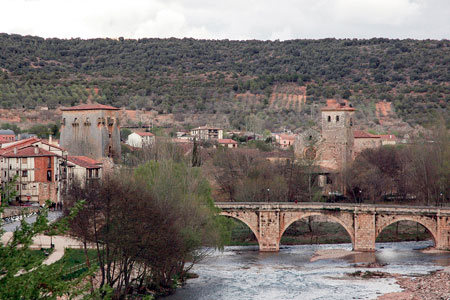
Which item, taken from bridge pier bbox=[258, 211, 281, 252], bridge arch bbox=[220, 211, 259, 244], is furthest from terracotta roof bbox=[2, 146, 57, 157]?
bridge pier bbox=[258, 211, 281, 252]

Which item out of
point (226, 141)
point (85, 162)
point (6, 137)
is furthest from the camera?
point (226, 141)

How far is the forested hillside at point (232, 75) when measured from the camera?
111m

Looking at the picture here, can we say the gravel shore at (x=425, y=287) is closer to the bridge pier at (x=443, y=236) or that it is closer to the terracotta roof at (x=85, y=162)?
the bridge pier at (x=443, y=236)

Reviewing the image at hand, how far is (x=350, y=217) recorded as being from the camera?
53.5 meters

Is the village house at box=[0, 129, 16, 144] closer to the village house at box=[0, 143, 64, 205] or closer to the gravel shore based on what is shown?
the village house at box=[0, 143, 64, 205]

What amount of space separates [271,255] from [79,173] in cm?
1556

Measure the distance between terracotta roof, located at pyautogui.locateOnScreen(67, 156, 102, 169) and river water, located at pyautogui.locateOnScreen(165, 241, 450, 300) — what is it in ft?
40.7

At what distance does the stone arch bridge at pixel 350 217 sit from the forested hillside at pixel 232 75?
166ft

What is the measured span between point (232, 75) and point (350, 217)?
81144mm

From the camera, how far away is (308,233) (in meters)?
60.2

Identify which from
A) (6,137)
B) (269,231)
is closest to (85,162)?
(6,137)

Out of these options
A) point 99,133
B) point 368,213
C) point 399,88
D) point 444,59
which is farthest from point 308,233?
point 444,59

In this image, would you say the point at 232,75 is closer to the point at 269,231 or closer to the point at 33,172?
the point at 33,172

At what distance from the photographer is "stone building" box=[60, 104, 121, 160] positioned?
6606 cm
